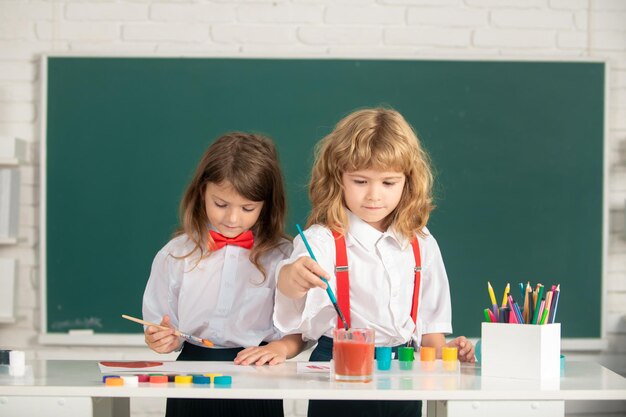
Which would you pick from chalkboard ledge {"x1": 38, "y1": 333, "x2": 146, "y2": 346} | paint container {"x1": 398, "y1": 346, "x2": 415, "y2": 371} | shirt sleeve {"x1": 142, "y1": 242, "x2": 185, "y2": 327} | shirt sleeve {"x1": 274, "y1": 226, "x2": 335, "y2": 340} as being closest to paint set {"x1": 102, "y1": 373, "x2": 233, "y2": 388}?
shirt sleeve {"x1": 274, "y1": 226, "x2": 335, "y2": 340}

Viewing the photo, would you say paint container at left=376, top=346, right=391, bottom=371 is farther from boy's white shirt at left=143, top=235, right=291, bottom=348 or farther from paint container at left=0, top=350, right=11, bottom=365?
paint container at left=0, top=350, right=11, bottom=365

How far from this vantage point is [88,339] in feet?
11.5

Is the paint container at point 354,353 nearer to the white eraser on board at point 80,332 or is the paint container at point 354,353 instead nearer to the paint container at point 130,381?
the paint container at point 130,381

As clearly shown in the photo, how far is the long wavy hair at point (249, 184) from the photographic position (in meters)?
2.11

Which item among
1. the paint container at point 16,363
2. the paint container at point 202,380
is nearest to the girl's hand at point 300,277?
the paint container at point 202,380

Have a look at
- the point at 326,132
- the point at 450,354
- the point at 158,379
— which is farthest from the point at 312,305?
the point at 326,132

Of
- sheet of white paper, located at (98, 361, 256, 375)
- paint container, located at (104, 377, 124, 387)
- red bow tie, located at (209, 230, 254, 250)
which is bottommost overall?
sheet of white paper, located at (98, 361, 256, 375)

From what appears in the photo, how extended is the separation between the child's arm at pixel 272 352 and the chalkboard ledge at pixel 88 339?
5.35 feet

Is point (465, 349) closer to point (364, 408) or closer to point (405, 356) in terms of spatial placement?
point (405, 356)

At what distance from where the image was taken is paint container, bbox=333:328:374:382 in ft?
5.33

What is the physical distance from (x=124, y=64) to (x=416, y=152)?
6.19 feet

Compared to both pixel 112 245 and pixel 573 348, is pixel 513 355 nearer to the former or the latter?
pixel 573 348

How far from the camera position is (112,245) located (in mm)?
3551

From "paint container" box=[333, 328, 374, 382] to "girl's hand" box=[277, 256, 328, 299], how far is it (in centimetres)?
14
